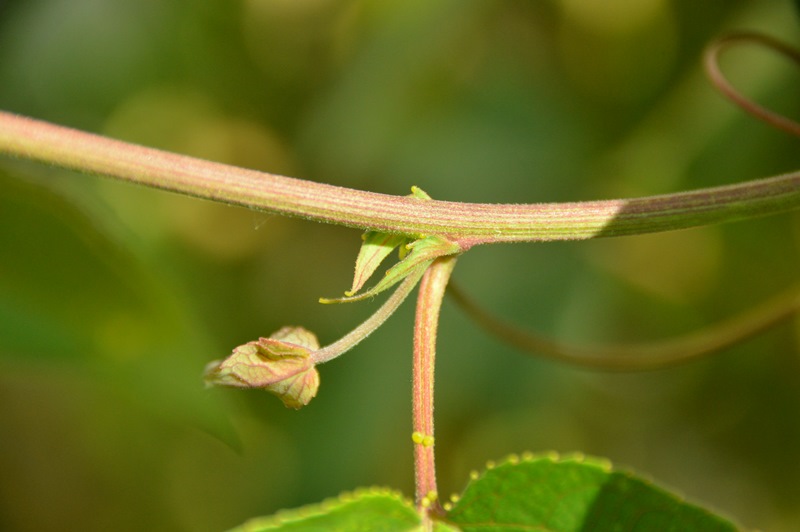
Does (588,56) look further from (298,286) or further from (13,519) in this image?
(13,519)

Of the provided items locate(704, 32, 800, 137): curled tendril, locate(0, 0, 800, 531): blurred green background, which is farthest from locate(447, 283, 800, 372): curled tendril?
locate(0, 0, 800, 531): blurred green background

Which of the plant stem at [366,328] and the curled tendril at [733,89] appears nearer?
the plant stem at [366,328]

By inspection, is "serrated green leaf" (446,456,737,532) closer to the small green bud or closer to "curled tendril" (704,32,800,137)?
the small green bud

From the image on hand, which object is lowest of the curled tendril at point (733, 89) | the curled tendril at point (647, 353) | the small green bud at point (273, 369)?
the small green bud at point (273, 369)

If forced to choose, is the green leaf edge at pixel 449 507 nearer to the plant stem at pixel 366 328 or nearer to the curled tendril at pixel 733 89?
the plant stem at pixel 366 328

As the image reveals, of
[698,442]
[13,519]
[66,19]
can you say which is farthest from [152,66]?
[698,442]

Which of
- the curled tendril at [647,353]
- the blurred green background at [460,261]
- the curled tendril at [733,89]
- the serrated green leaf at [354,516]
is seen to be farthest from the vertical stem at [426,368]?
the blurred green background at [460,261]
